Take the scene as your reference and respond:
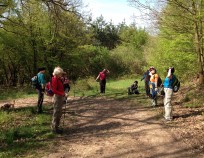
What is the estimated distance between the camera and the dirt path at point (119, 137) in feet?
23.0

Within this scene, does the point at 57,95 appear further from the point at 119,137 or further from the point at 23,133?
the point at 119,137

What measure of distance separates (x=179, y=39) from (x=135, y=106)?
13.4ft

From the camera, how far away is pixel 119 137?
8.32 metres

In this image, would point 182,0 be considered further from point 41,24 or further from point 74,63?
point 74,63

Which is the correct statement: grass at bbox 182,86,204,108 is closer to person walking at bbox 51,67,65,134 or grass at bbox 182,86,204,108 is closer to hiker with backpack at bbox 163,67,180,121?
hiker with backpack at bbox 163,67,180,121

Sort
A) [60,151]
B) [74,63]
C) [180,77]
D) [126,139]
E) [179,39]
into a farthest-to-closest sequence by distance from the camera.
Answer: [74,63]
[180,77]
[179,39]
[126,139]
[60,151]

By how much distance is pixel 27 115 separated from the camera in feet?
40.0

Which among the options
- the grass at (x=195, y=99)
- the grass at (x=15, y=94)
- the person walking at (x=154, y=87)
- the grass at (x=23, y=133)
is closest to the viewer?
the grass at (x=23, y=133)

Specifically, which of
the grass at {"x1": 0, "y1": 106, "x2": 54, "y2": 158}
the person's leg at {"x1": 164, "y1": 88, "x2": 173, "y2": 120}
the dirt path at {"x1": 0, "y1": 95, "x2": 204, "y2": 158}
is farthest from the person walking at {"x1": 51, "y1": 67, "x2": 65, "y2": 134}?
the person's leg at {"x1": 164, "y1": 88, "x2": 173, "y2": 120}

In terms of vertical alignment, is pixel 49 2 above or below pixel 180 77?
above

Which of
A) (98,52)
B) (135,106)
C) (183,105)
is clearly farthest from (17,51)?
(183,105)

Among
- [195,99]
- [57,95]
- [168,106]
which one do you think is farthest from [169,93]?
[57,95]

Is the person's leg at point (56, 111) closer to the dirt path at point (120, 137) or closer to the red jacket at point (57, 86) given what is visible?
the red jacket at point (57, 86)

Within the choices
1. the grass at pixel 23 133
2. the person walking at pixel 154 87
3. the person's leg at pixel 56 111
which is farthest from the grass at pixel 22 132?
the person walking at pixel 154 87
